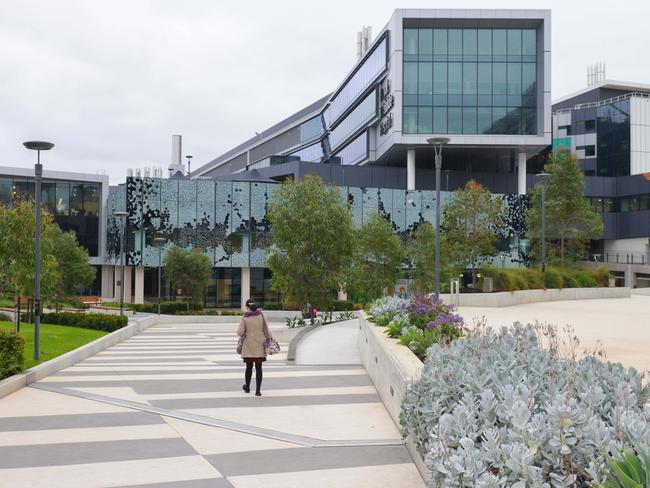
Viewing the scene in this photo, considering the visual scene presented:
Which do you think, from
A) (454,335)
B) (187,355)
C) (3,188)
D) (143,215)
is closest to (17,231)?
(187,355)

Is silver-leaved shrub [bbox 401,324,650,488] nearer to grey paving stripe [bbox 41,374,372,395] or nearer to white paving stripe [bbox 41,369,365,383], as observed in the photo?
grey paving stripe [bbox 41,374,372,395]

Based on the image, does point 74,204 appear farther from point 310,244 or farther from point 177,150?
point 310,244

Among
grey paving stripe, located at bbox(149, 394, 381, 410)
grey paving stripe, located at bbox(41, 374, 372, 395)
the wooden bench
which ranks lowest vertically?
the wooden bench

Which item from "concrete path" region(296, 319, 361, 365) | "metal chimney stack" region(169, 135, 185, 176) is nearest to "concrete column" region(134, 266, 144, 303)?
"concrete path" region(296, 319, 361, 365)

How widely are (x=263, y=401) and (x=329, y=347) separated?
8.11 metres

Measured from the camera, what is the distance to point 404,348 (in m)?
11.1

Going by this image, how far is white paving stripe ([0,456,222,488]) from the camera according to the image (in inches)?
262

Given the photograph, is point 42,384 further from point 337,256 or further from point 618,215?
point 618,215

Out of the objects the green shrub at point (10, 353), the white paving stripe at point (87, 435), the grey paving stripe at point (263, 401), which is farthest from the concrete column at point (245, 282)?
the white paving stripe at point (87, 435)

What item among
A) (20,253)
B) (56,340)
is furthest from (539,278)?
(56,340)

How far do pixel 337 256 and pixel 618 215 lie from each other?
48966mm

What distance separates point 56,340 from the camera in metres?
20.8

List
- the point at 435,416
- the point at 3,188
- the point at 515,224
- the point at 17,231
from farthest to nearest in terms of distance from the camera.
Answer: the point at 3,188 → the point at 515,224 → the point at 17,231 → the point at 435,416

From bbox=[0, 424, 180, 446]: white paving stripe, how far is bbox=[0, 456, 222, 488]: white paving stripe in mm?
1107
